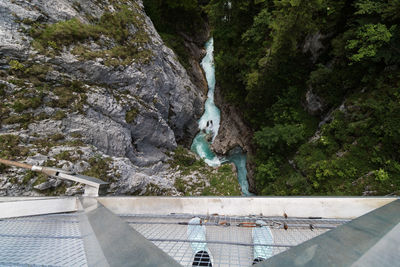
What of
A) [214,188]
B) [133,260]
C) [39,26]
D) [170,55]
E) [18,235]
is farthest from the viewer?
[170,55]

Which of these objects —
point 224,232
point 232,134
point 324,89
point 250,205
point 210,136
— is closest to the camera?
point 224,232

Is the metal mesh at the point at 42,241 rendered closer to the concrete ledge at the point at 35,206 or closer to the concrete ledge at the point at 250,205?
the concrete ledge at the point at 35,206

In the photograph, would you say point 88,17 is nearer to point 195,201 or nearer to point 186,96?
point 186,96

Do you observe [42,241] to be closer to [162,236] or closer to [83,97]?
[162,236]

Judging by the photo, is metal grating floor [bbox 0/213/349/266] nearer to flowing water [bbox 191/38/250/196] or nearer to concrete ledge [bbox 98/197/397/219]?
concrete ledge [bbox 98/197/397/219]

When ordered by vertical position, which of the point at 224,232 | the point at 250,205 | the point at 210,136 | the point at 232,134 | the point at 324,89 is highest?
the point at 210,136

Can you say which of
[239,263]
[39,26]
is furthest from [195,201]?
[39,26]

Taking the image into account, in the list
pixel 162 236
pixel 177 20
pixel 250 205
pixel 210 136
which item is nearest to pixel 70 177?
pixel 162 236
